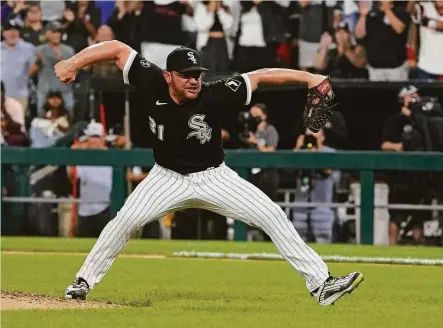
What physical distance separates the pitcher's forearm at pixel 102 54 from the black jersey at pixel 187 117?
0.22 feet

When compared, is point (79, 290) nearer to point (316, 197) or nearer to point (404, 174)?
point (316, 197)

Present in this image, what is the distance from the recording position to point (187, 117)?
7375 mm

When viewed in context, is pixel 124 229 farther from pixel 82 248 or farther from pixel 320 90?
pixel 82 248

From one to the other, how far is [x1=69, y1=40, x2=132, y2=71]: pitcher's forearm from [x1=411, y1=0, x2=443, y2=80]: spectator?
7.66 metres

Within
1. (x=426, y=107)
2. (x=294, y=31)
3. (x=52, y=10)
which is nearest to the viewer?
(x=426, y=107)

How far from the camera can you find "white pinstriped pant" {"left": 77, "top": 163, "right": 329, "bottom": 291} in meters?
7.36

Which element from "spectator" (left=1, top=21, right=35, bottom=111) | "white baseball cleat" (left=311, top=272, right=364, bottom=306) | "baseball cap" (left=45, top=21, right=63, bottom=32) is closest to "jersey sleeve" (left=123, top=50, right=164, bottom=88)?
"white baseball cleat" (left=311, top=272, right=364, bottom=306)

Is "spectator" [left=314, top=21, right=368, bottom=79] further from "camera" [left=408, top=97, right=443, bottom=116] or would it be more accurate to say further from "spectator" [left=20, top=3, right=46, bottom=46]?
"spectator" [left=20, top=3, right=46, bottom=46]

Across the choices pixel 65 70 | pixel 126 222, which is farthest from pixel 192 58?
pixel 126 222

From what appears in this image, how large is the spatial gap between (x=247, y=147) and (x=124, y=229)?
7.99m

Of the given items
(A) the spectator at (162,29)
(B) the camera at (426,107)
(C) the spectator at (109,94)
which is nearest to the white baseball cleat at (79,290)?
(B) the camera at (426,107)

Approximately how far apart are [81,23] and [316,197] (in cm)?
435

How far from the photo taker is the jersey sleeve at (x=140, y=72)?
7496 millimetres

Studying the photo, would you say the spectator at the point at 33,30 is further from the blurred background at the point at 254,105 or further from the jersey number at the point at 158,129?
the jersey number at the point at 158,129
